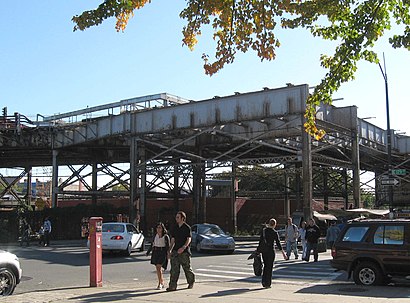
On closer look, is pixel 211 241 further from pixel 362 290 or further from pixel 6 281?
pixel 6 281

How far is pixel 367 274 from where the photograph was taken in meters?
12.8

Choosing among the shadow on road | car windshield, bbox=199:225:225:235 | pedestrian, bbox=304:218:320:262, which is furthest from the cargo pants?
car windshield, bbox=199:225:225:235

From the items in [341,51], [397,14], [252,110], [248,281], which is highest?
[252,110]

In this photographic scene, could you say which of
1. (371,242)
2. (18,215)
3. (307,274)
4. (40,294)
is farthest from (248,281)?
(18,215)

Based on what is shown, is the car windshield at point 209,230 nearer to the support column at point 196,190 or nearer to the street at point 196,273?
the street at point 196,273

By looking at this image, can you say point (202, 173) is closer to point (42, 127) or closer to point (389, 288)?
point (42, 127)

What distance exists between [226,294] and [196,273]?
5.47 meters

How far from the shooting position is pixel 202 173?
42.8 meters

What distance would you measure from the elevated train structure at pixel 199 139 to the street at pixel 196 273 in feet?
26.9

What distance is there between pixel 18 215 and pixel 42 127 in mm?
8279

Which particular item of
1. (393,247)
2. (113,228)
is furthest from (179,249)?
(113,228)

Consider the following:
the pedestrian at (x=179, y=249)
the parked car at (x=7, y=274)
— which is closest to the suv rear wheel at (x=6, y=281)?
the parked car at (x=7, y=274)

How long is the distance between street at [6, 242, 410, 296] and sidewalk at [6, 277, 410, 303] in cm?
8

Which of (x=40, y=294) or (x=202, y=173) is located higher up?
(x=202, y=173)
